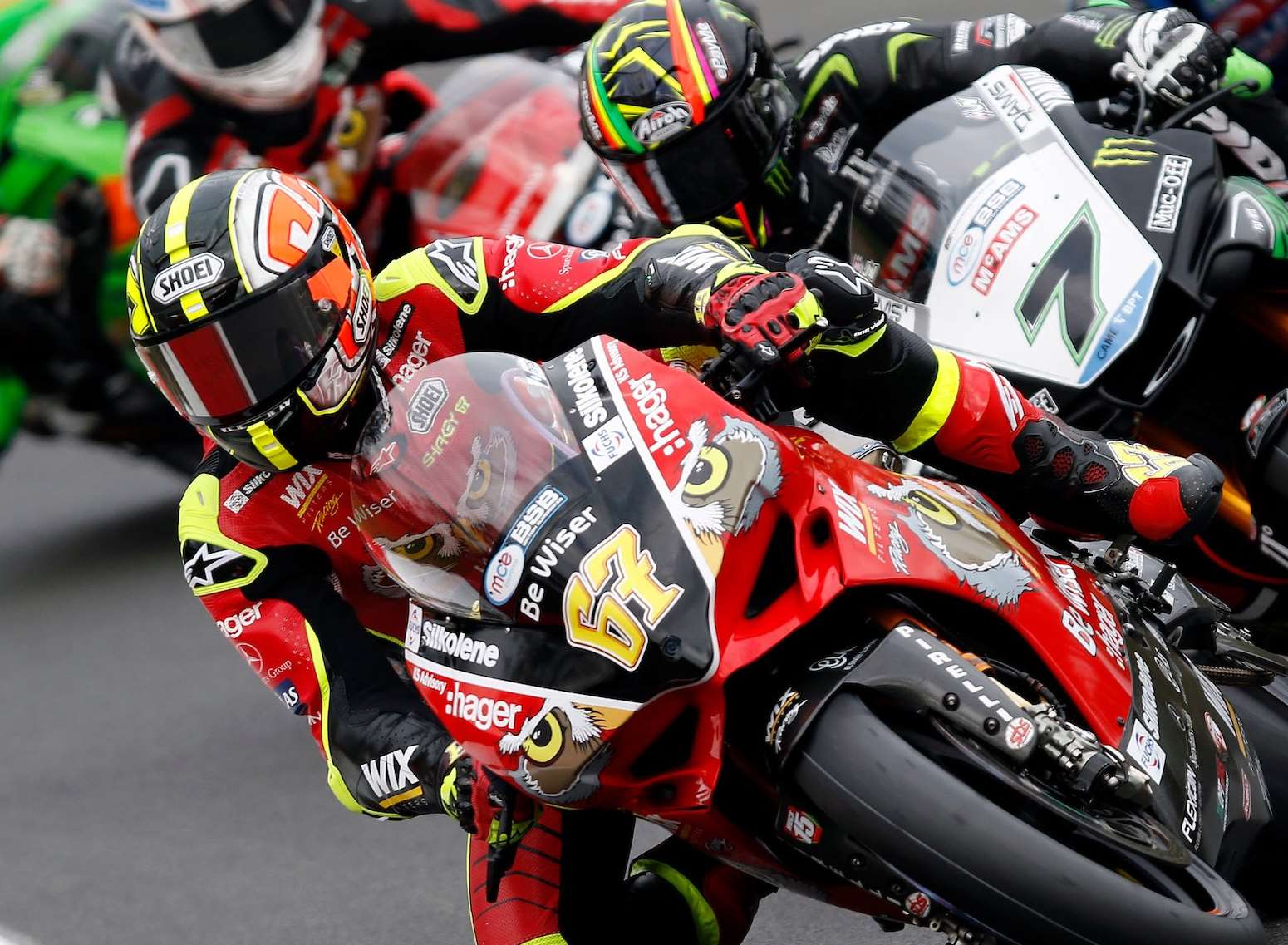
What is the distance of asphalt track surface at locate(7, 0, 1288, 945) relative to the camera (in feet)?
15.0

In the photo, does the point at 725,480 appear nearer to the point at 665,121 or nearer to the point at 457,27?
the point at 665,121

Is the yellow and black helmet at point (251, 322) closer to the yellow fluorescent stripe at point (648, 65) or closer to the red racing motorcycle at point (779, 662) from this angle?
the red racing motorcycle at point (779, 662)

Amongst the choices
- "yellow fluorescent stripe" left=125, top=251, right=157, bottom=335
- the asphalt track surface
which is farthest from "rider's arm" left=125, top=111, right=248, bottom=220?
"yellow fluorescent stripe" left=125, top=251, right=157, bottom=335

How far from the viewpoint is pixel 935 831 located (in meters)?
2.39

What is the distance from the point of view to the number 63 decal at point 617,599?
2553 mm

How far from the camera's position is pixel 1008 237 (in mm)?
3754

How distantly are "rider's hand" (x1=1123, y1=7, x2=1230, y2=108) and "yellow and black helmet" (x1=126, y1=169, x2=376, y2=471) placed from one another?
2046mm

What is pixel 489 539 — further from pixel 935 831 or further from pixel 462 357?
pixel 935 831

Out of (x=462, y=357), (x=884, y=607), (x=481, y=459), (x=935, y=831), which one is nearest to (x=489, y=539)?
(x=481, y=459)

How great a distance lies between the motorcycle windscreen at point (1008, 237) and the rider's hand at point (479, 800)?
1.37 m

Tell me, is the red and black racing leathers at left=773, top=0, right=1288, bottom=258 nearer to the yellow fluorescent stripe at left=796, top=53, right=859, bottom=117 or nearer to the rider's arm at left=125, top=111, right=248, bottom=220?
the yellow fluorescent stripe at left=796, top=53, right=859, bottom=117

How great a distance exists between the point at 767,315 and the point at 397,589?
1146mm

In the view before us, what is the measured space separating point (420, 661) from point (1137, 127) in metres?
2.18

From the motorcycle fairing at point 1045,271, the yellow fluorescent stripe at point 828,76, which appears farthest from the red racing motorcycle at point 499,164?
the motorcycle fairing at point 1045,271
